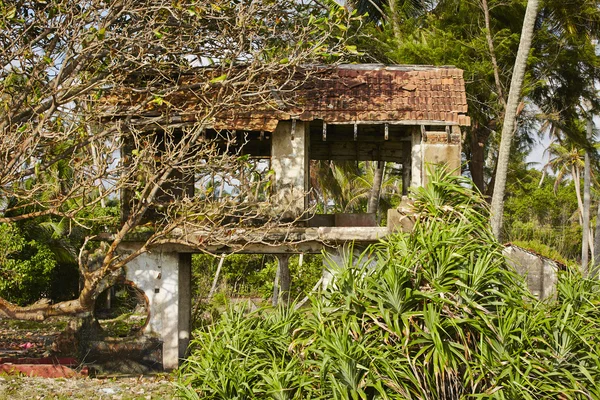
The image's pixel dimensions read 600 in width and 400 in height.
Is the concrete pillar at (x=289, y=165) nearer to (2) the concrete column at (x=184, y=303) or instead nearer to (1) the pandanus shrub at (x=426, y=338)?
(2) the concrete column at (x=184, y=303)

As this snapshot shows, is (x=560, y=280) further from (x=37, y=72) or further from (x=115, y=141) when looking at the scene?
(x=37, y=72)

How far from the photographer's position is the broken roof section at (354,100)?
10.5m

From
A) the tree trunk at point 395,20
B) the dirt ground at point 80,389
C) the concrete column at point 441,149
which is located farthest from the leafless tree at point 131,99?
the tree trunk at point 395,20

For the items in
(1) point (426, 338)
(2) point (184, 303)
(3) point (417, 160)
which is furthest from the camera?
(2) point (184, 303)

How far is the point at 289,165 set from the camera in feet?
35.2

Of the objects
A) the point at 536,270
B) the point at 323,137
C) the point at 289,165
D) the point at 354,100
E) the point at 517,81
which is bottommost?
the point at 536,270

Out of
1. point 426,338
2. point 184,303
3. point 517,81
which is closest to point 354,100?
point 517,81

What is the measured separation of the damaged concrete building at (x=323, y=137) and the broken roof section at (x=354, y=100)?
0.05 feet

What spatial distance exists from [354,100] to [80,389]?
5.97 meters

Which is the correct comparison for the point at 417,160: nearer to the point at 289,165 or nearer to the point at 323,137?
the point at 323,137

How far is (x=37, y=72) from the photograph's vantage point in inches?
351

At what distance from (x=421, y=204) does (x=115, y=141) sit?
3.92 meters

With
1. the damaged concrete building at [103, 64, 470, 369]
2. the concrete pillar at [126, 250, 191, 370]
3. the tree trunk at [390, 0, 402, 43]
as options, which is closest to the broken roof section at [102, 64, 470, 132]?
the damaged concrete building at [103, 64, 470, 369]

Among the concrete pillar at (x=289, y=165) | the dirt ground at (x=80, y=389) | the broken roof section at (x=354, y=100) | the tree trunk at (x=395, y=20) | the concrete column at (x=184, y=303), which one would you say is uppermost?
the tree trunk at (x=395, y=20)
